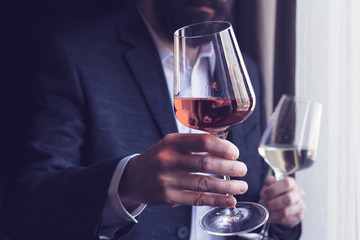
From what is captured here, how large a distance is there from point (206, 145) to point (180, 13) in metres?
0.78

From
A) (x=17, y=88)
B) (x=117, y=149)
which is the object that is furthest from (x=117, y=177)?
(x=17, y=88)

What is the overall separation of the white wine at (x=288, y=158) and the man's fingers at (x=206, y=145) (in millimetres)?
410

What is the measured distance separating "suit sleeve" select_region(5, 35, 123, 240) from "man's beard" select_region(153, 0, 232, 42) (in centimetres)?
35

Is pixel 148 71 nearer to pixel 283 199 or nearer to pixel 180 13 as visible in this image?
pixel 180 13

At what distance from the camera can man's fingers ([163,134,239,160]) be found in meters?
0.62

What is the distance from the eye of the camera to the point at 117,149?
113 centimetres

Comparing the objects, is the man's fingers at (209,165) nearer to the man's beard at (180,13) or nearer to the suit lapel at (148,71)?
the suit lapel at (148,71)

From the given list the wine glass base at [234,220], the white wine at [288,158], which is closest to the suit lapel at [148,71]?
the white wine at [288,158]

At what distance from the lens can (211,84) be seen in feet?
2.15

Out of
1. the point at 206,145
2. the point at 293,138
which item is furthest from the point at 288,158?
the point at 206,145

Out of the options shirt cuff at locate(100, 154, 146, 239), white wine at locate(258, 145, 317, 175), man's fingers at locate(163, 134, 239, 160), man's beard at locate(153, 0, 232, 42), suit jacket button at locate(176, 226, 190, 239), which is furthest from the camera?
man's beard at locate(153, 0, 232, 42)

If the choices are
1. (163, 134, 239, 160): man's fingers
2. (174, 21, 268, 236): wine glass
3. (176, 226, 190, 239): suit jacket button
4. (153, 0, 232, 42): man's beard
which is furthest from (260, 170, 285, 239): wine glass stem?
(153, 0, 232, 42): man's beard

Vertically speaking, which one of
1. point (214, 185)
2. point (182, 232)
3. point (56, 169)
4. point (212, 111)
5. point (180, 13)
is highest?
point (180, 13)

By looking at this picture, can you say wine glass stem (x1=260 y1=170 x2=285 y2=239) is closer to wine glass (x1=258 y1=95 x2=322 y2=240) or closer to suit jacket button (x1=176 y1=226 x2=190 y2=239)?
wine glass (x1=258 y1=95 x2=322 y2=240)
